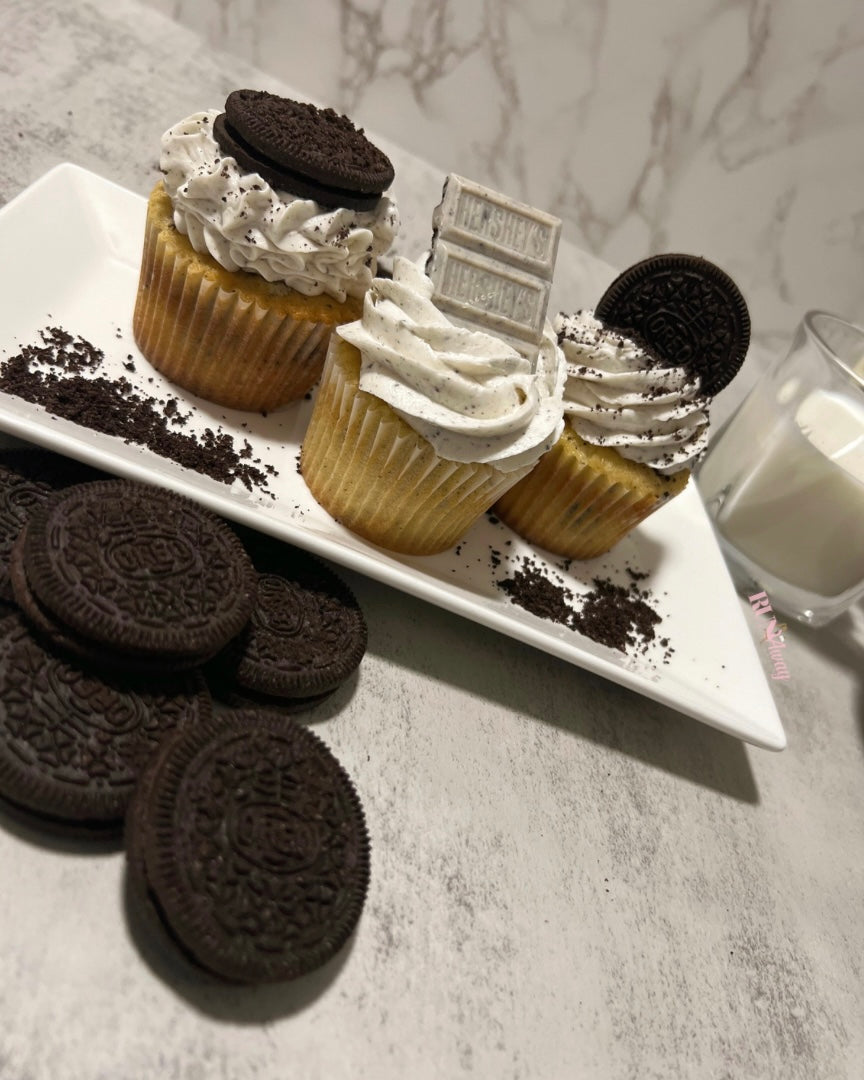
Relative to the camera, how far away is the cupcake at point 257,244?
182 centimetres

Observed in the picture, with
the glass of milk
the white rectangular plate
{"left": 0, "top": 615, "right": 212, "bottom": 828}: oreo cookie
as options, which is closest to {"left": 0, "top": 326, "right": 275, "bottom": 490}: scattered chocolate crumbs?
the white rectangular plate

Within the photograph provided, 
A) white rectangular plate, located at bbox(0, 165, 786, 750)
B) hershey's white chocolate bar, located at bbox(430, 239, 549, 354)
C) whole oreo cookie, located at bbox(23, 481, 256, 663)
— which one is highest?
hershey's white chocolate bar, located at bbox(430, 239, 549, 354)

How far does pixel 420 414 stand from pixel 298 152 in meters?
0.57

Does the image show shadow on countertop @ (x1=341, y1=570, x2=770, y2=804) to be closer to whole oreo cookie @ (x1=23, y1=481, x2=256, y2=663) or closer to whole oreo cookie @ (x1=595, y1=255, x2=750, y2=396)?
whole oreo cookie @ (x1=23, y1=481, x2=256, y2=663)

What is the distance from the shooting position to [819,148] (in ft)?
10.8

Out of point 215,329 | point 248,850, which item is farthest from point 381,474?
point 248,850

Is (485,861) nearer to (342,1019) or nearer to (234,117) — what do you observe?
(342,1019)

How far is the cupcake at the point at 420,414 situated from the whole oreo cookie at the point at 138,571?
396mm

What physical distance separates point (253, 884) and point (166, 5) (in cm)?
333

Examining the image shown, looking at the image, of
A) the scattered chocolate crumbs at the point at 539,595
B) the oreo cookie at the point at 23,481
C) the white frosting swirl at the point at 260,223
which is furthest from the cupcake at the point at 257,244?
the scattered chocolate crumbs at the point at 539,595

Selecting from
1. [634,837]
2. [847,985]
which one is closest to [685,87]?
[634,837]

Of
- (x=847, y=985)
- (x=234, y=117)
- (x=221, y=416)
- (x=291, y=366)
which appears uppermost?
(x=234, y=117)

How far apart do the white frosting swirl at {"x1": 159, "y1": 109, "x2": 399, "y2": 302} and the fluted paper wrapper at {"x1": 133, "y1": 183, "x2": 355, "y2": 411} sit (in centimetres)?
4

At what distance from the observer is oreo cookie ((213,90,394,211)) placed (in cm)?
179
